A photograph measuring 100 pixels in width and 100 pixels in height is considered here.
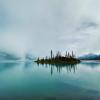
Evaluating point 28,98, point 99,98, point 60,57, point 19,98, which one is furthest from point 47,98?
point 60,57

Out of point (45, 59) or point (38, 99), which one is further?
point (45, 59)

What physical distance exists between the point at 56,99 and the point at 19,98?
5214 mm

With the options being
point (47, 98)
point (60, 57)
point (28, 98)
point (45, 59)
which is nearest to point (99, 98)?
point (47, 98)

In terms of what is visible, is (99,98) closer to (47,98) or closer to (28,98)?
(47,98)

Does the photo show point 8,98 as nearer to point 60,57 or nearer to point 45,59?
point 60,57

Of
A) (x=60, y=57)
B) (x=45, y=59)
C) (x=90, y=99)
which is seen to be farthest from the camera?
(x=45, y=59)

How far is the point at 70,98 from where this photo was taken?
66.7ft

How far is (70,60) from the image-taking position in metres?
149

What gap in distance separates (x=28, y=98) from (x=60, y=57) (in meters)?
127

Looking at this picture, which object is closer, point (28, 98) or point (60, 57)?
point (28, 98)

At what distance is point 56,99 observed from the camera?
19766 millimetres

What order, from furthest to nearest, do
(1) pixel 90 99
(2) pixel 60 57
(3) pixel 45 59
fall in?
1. (3) pixel 45 59
2. (2) pixel 60 57
3. (1) pixel 90 99

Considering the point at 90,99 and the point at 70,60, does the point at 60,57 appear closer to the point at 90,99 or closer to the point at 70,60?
the point at 70,60

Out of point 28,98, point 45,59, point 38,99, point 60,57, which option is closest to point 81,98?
point 38,99
